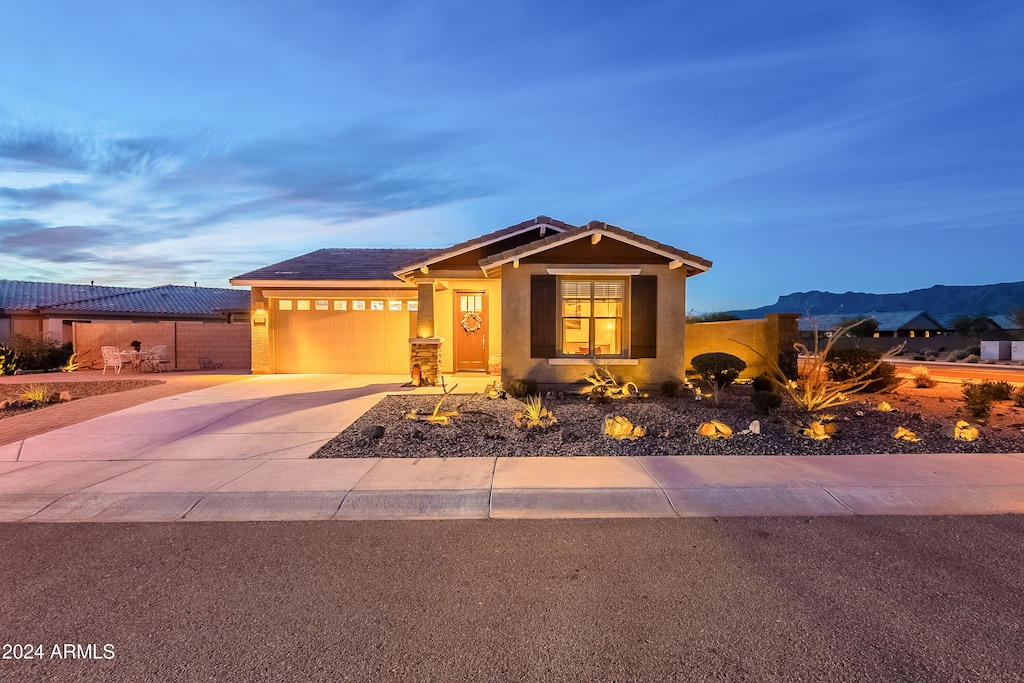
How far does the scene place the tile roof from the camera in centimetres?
1717

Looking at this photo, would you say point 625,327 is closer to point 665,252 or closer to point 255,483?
point 665,252

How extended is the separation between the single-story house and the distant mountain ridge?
378ft

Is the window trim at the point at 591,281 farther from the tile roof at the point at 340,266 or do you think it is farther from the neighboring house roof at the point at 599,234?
the tile roof at the point at 340,266

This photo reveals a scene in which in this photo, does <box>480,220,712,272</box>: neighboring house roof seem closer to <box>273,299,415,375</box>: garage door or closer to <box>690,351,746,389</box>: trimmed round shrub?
<box>690,351,746,389</box>: trimmed round shrub

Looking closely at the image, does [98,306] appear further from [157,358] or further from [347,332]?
[347,332]

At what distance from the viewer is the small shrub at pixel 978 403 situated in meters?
9.75

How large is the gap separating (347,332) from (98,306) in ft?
61.5

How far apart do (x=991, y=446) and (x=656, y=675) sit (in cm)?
782

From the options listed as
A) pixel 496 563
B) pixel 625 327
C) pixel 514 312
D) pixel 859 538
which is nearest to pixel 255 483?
pixel 496 563

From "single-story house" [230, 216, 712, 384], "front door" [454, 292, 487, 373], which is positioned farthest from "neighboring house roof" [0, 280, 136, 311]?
"front door" [454, 292, 487, 373]

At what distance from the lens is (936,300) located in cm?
14612

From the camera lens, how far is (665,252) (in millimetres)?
12305

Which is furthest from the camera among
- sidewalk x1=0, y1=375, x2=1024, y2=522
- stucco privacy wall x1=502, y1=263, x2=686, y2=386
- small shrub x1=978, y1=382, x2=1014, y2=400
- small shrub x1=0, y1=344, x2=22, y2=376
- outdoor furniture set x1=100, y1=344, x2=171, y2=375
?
outdoor furniture set x1=100, y1=344, x2=171, y2=375

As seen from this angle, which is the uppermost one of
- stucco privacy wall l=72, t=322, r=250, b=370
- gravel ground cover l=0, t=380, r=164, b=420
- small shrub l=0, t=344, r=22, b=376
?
stucco privacy wall l=72, t=322, r=250, b=370
